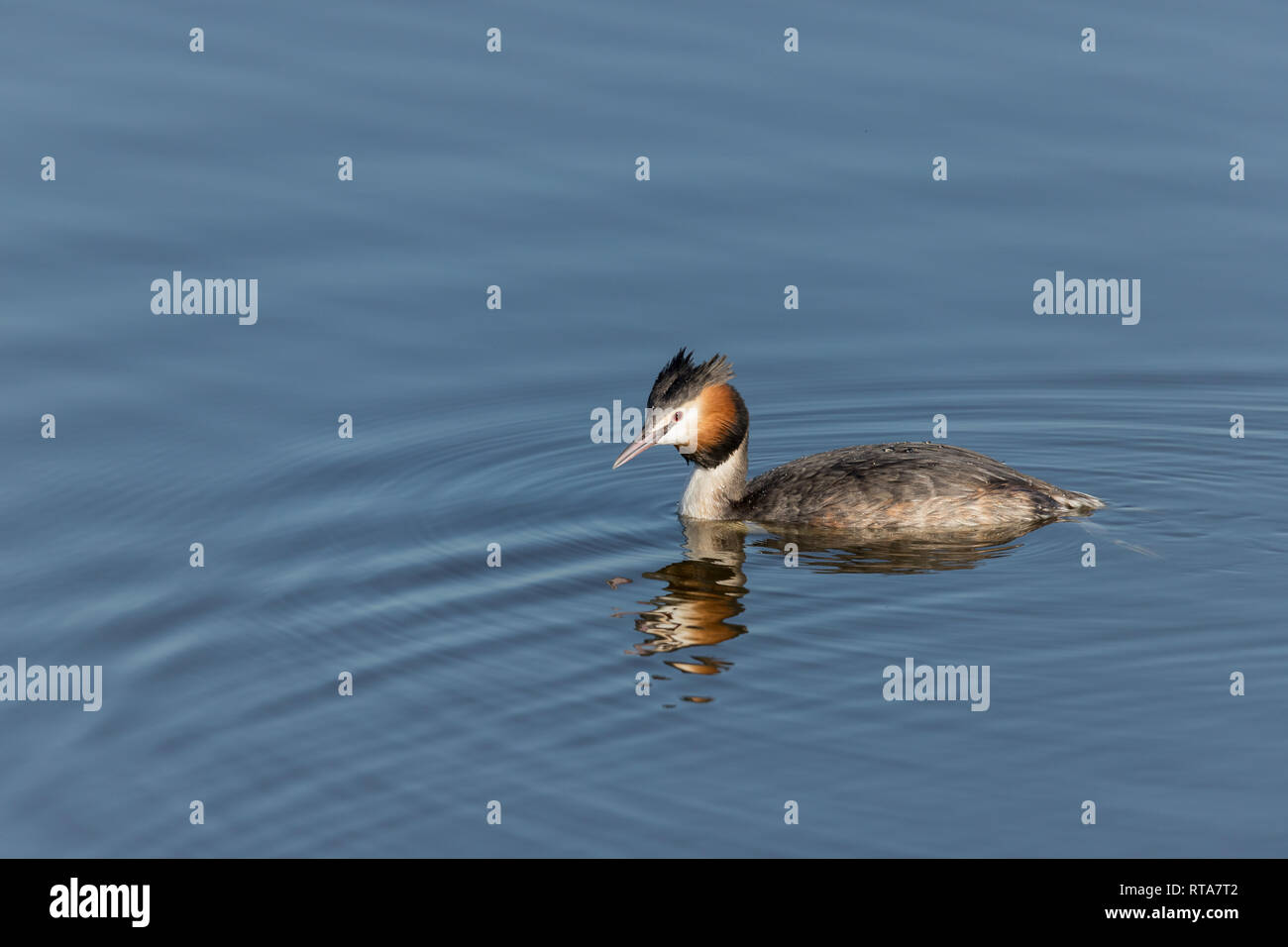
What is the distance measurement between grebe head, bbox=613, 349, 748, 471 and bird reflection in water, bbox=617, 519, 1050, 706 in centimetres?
59

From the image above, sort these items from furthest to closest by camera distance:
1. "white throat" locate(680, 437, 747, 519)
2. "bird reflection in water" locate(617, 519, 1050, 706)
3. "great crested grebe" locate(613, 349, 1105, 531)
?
"white throat" locate(680, 437, 747, 519) → "great crested grebe" locate(613, 349, 1105, 531) → "bird reflection in water" locate(617, 519, 1050, 706)

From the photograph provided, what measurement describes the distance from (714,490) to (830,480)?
3.18ft

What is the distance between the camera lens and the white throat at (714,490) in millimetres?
14672

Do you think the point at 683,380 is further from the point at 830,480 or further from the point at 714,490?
the point at 830,480

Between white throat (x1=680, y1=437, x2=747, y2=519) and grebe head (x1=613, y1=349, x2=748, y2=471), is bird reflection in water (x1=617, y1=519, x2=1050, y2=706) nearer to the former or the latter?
white throat (x1=680, y1=437, x2=747, y2=519)

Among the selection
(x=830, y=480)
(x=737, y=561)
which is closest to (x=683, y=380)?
(x=830, y=480)

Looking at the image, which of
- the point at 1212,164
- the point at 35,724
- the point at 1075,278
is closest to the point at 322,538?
the point at 35,724

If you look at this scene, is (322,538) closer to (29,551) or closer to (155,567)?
(155,567)

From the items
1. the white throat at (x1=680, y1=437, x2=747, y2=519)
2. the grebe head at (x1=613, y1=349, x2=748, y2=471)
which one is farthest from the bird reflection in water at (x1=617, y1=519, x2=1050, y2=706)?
the grebe head at (x1=613, y1=349, x2=748, y2=471)

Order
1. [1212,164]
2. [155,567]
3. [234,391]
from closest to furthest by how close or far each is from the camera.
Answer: [155,567]
[234,391]
[1212,164]

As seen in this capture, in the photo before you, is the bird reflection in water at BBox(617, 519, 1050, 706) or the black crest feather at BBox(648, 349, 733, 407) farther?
the black crest feather at BBox(648, 349, 733, 407)

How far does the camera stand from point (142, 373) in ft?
54.6

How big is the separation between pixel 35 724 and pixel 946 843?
17.7ft

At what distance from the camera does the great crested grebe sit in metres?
14.0
